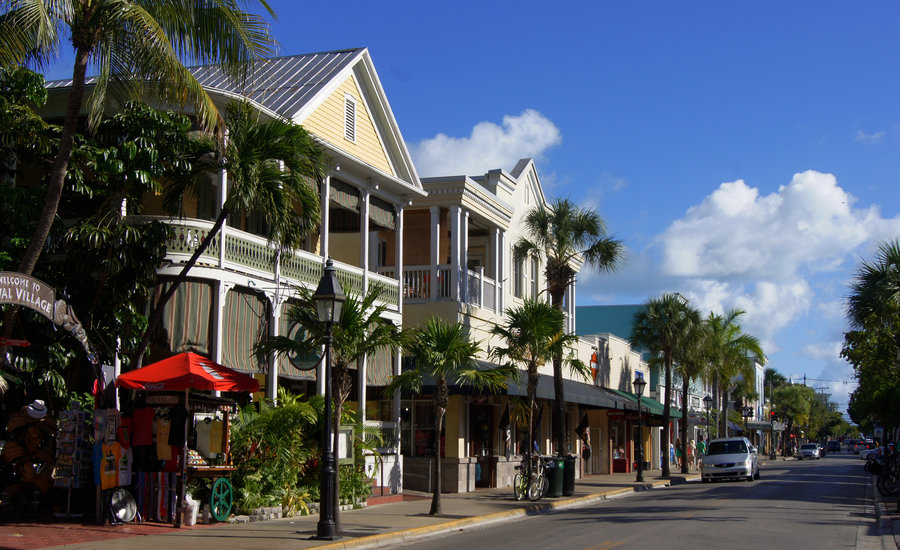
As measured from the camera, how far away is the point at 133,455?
576 inches

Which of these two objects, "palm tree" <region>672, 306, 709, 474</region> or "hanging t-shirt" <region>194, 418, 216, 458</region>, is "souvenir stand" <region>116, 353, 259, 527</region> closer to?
"hanging t-shirt" <region>194, 418, 216, 458</region>

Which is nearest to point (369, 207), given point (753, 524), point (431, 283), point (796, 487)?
point (431, 283)

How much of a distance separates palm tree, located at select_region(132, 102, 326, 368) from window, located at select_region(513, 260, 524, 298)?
16211 millimetres

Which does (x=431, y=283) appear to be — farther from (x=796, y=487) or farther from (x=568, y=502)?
(x=796, y=487)

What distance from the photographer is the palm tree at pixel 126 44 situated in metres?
12.3

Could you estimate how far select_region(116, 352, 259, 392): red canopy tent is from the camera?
14070 mm

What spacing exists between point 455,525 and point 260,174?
7413 millimetres

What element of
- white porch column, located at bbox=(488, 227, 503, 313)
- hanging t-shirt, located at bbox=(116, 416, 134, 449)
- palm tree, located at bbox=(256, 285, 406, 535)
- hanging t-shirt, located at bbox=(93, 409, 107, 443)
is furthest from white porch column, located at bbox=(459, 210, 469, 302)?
hanging t-shirt, located at bbox=(93, 409, 107, 443)

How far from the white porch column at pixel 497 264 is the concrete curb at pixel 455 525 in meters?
6.55

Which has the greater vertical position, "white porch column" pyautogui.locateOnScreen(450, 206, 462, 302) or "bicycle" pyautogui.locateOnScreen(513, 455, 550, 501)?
"white porch column" pyautogui.locateOnScreen(450, 206, 462, 302)

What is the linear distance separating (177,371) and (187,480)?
190 centimetres

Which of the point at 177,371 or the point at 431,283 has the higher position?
the point at 431,283

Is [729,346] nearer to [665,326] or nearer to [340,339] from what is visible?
[665,326]

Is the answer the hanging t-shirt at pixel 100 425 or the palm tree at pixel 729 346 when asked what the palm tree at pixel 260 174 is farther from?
the palm tree at pixel 729 346
